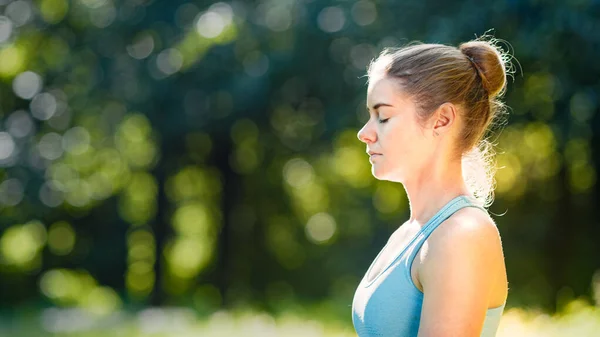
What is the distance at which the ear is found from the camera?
2211 millimetres

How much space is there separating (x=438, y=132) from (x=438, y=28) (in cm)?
831

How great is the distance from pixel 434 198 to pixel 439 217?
18cm

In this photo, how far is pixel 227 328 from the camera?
9.27 metres

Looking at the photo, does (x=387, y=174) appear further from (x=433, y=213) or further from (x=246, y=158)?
(x=246, y=158)

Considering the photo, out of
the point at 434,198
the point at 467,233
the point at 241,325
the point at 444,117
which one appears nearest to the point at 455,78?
the point at 444,117

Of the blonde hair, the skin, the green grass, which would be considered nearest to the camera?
the skin

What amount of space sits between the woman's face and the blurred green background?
2.91 meters

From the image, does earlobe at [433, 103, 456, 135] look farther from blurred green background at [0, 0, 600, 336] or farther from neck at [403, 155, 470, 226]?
blurred green background at [0, 0, 600, 336]

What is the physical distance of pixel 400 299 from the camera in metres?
1.99

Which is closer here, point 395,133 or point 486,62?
point 395,133

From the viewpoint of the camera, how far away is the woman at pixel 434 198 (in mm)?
1856

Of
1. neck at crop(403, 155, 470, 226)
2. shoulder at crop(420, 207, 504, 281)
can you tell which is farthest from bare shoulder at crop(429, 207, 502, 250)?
neck at crop(403, 155, 470, 226)

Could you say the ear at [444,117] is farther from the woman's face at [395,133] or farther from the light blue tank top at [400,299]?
the light blue tank top at [400,299]

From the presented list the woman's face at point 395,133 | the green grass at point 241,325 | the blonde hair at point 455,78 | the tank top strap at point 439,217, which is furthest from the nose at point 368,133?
the green grass at point 241,325
